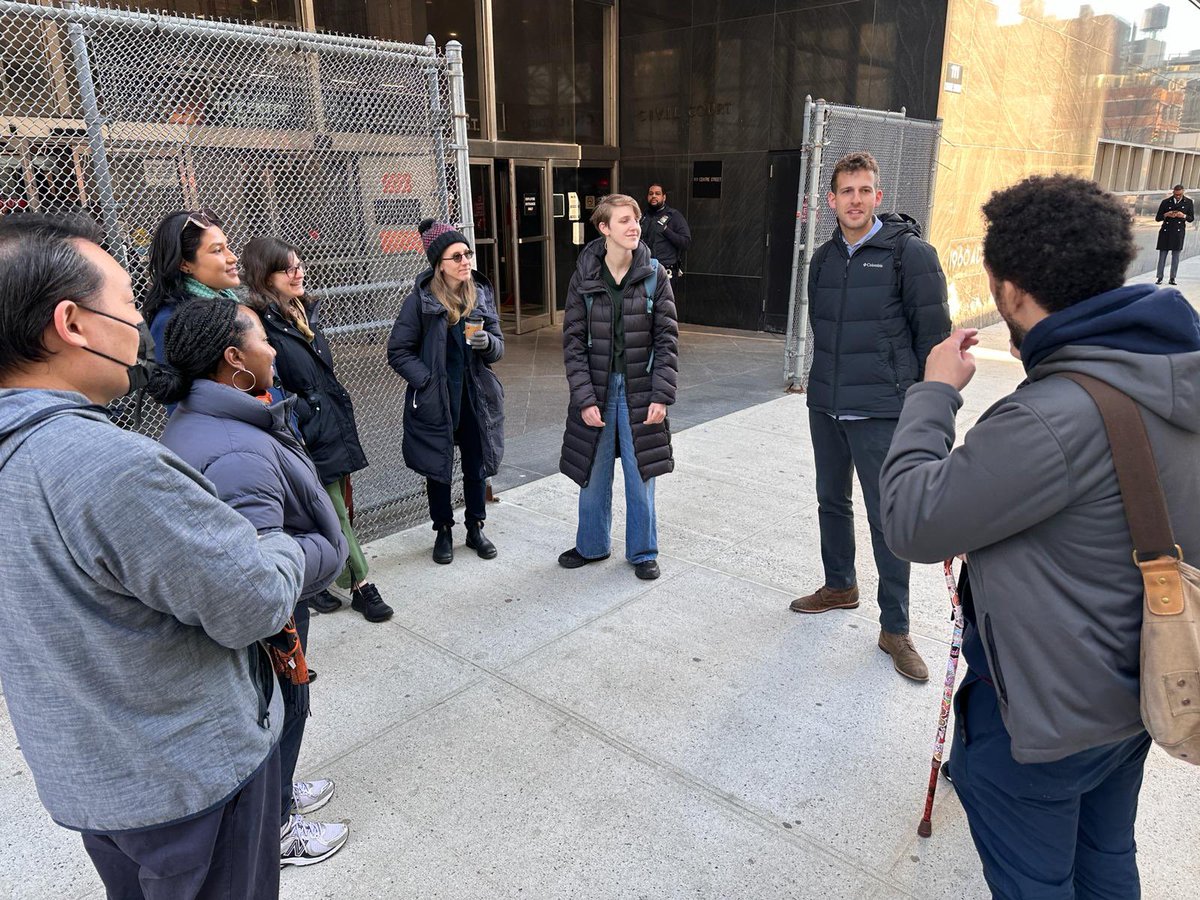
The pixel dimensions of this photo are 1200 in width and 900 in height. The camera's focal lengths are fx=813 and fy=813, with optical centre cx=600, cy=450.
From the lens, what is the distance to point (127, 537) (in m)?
1.27

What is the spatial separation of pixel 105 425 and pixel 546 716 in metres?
2.32

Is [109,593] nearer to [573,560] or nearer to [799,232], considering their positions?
[573,560]

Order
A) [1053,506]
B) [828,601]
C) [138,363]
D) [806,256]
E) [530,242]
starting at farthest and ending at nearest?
[530,242]
[806,256]
[828,601]
[138,363]
[1053,506]

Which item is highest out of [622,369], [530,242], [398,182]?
[398,182]

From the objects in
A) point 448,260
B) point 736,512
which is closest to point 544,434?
point 736,512

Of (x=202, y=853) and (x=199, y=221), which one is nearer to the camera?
(x=202, y=853)

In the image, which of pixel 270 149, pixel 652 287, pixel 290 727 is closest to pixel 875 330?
pixel 652 287

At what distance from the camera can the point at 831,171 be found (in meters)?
8.05

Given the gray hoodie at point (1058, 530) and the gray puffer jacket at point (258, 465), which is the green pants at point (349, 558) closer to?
the gray puffer jacket at point (258, 465)

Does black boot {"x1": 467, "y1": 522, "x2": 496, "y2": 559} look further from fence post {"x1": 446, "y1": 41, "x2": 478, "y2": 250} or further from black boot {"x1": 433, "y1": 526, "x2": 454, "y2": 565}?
fence post {"x1": 446, "y1": 41, "x2": 478, "y2": 250}

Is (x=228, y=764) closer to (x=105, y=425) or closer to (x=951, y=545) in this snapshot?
(x=105, y=425)

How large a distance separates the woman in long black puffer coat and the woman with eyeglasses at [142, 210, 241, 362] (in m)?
1.74

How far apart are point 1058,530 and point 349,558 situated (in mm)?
2462

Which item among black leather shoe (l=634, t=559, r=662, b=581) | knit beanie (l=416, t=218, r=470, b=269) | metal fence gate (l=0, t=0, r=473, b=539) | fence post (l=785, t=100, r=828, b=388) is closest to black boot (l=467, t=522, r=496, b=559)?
metal fence gate (l=0, t=0, r=473, b=539)
